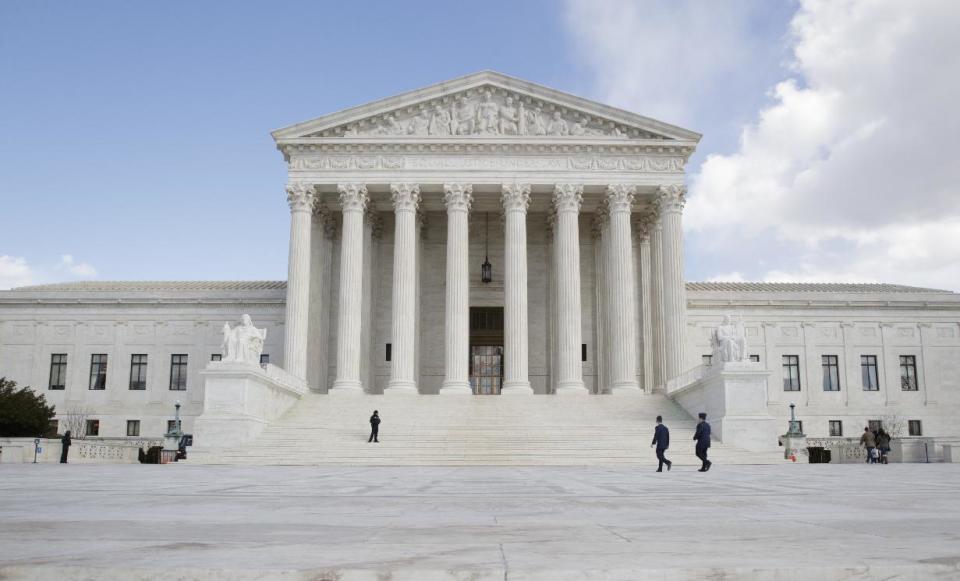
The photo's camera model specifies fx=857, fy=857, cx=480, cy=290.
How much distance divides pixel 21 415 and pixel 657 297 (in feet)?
112

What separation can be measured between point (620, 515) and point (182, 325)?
52.4 meters

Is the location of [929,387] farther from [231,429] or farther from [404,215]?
[231,429]

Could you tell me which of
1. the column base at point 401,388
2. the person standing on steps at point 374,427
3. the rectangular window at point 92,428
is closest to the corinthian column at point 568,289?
the column base at point 401,388

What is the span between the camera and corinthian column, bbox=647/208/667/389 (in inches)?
1977

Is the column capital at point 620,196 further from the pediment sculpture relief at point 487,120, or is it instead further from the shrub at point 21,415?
the shrub at point 21,415

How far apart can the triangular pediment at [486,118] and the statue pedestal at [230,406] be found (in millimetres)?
16665

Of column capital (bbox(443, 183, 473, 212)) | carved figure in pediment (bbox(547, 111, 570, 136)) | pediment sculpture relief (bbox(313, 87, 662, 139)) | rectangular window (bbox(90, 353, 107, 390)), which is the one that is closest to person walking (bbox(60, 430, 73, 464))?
rectangular window (bbox(90, 353, 107, 390))

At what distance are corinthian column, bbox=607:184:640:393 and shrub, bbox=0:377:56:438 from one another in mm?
28966

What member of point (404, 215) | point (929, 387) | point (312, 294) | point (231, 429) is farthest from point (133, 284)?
point (929, 387)

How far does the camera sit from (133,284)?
62875mm

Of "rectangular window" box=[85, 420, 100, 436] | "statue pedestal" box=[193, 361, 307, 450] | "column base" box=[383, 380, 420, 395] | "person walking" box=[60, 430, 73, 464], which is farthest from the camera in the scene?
"rectangular window" box=[85, 420, 100, 436]

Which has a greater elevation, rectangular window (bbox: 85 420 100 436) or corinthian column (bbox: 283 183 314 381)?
corinthian column (bbox: 283 183 314 381)

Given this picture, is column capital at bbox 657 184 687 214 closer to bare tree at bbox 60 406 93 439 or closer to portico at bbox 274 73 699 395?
portico at bbox 274 73 699 395

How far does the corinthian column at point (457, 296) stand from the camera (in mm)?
46531
